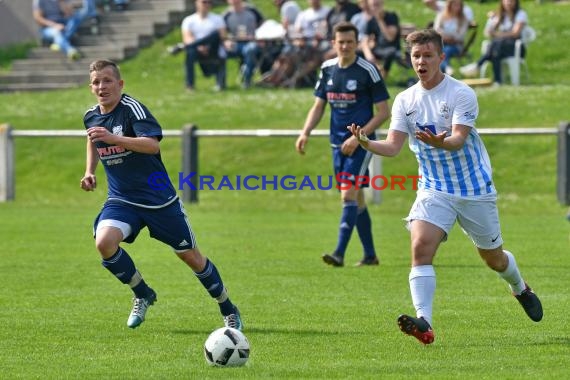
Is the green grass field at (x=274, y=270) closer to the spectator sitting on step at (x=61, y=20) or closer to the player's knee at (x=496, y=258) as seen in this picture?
the player's knee at (x=496, y=258)

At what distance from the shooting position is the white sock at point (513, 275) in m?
9.23

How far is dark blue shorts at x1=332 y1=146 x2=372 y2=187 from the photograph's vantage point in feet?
44.6

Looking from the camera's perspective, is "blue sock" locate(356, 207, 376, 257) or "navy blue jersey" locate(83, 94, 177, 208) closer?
"navy blue jersey" locate(83, 94, 177, 208)

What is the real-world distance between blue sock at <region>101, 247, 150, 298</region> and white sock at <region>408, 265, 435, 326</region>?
2085 mm

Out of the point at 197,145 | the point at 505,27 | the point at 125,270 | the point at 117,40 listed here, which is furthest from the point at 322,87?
the point at 117,40

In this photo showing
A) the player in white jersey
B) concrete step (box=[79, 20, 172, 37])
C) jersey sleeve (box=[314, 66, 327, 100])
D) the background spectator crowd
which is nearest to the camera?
the player in white jersey

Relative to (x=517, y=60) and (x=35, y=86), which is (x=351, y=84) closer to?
(x=517, y=60)

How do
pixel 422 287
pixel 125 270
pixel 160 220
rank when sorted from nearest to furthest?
pixel 422 287 < pixel 160 220 < pixel 125 270

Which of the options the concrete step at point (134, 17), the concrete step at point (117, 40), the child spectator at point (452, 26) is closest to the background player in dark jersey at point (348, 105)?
the child spectator at point (452, 26)

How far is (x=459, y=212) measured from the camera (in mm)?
8875

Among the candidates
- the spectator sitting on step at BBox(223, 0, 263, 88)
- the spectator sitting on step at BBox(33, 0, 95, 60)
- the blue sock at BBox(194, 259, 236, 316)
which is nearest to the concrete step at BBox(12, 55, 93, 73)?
→ the spectator sitting on step at BBox(33, 0, 95, 60)

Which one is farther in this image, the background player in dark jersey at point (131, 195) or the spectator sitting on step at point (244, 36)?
the spectator sitting on step at point (244, 36)

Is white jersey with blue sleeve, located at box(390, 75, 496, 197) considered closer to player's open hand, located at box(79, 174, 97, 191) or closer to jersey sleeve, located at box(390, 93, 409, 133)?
jersey sleeve, located at box(390, 93, 409, 133)

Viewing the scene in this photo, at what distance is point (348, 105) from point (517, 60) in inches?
539
